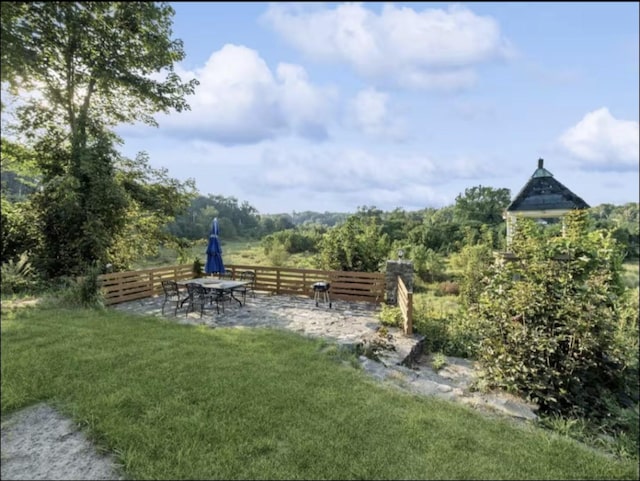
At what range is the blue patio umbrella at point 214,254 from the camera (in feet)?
28.0

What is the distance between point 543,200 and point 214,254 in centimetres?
701

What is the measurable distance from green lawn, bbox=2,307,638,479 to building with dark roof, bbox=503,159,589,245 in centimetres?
353

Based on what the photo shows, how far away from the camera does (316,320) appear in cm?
697

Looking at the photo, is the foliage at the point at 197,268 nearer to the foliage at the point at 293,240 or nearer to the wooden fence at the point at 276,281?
the wooden fence at the point at 276,281

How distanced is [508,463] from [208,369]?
274cm

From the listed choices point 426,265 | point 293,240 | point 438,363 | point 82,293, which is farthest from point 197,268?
point 426,265

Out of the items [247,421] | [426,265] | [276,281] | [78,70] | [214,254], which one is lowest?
[426,265]

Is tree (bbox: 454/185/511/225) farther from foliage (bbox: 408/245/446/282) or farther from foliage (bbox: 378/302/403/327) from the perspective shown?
foliage (bbox: 378/302/403/327)

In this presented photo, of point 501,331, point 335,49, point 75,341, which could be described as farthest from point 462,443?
point 75,341

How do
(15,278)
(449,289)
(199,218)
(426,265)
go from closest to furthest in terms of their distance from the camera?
(15,278) → (199,218) → (449,289) → (426,265)

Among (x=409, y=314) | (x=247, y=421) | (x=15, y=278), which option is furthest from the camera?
(x=409, y=314)

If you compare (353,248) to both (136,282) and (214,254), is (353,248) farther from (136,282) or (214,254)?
(136,282)

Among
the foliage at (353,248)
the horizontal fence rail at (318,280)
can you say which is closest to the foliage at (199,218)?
the horizontal fence rail at (318,280)

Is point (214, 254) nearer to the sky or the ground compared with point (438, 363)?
nearer to the sky
